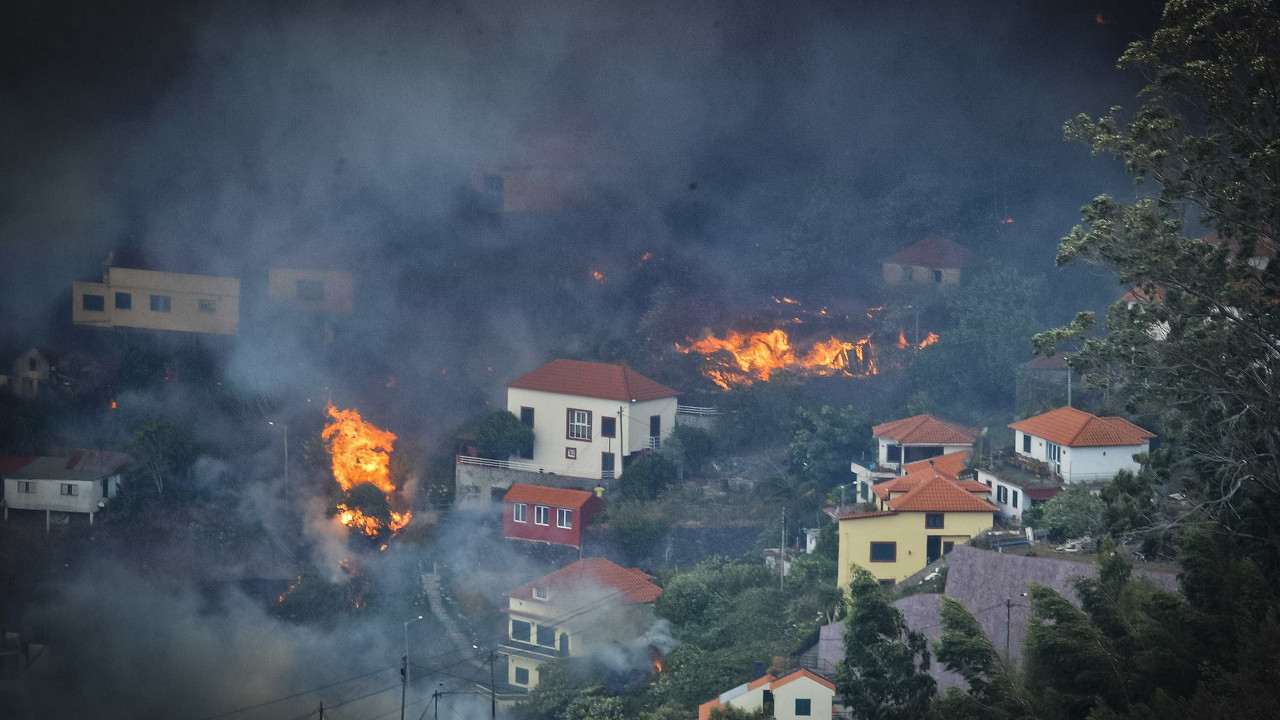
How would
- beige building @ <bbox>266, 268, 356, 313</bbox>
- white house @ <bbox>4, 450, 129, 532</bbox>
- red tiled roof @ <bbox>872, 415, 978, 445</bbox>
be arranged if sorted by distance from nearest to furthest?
red tiled roof @ <bbox>872, 415, 978, 445</bbox>, white house @ <bbox>4, 450, 129, 532</bbox>, beige building @ <bbox>266, 268, 356, 313</bbox>

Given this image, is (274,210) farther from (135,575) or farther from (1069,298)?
(1069,298)

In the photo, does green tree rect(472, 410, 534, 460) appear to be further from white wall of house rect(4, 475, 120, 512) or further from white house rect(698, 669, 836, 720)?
white house rect(698, 669, 836, 720)

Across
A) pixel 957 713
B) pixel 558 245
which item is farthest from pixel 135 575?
pixel 957 713

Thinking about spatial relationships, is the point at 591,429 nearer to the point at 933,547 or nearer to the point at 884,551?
the point at 884,551

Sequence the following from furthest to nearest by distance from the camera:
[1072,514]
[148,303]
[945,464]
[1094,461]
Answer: [148,303] → [945,464] → [1094,461] → [1072,514]

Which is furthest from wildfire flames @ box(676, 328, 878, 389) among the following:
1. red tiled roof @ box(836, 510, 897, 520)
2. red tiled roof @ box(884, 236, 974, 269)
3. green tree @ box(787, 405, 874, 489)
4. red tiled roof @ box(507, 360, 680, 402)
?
red tiled roof @ box(836, 510, 897, 520)

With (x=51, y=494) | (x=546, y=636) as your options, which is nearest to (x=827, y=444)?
(x=546, y=636)

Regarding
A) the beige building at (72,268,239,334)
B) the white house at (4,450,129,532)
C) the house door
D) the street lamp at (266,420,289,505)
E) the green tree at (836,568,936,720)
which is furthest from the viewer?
the beige building at (72,268,239,334)
